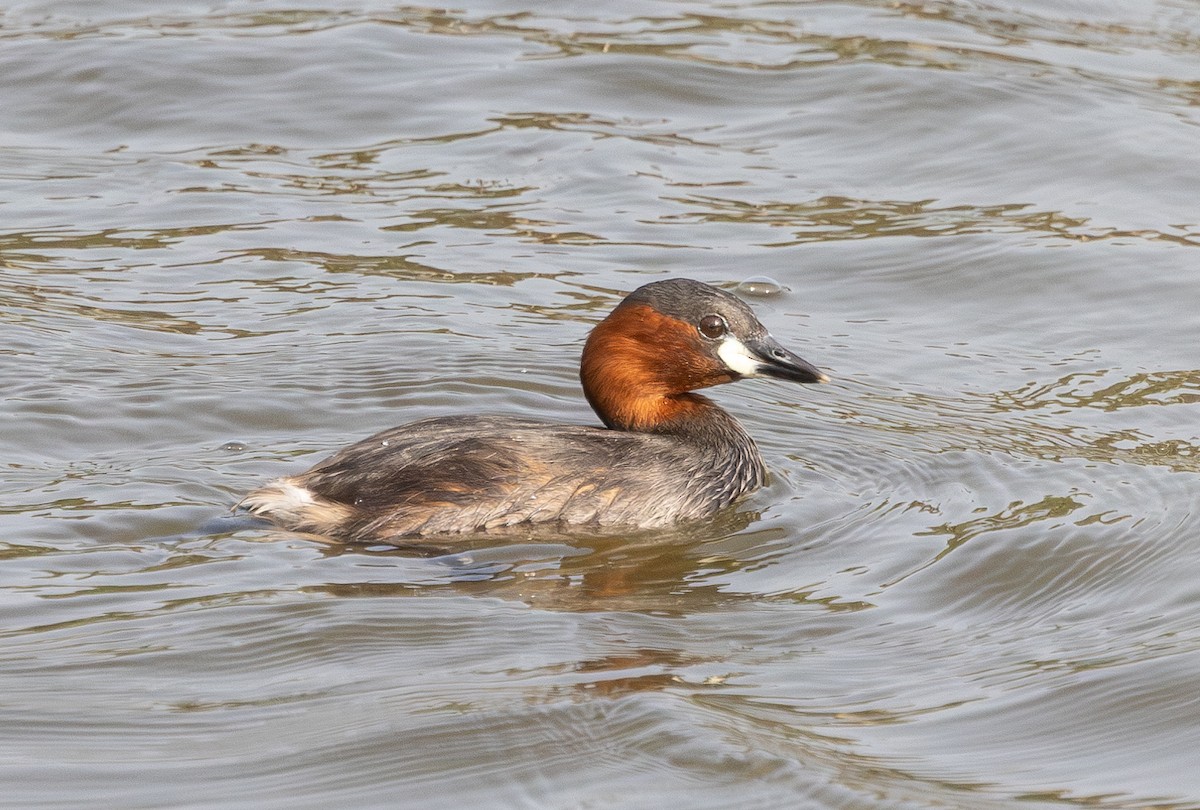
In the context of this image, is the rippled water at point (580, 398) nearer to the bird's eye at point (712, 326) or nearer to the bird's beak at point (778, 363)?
the bird's beak at point (778, 363)

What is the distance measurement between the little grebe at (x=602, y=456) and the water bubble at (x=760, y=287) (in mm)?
1932

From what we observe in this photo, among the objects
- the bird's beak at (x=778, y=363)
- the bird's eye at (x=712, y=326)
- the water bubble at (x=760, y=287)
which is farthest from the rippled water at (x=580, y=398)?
the bird's eye at (x=712, y=326)

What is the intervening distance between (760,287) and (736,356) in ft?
7.40

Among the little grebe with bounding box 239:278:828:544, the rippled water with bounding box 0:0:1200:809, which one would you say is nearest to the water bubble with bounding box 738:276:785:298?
the rippled water with bounding box 0:0:1200:809

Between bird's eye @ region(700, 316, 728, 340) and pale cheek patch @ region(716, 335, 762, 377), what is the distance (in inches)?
1.4

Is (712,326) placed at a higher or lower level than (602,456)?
higher

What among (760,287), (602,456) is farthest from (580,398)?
(760,287)

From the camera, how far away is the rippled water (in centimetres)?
513

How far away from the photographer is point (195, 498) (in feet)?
23.0

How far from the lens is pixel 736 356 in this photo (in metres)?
7.34

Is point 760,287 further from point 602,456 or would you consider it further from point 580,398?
point 602,456

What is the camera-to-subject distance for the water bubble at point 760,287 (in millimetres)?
9484

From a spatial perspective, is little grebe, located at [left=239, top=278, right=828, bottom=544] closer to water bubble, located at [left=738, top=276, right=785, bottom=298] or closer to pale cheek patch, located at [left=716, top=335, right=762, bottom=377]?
pale cheek patch, located at [left=716, top=335, right=762, bottom=377]

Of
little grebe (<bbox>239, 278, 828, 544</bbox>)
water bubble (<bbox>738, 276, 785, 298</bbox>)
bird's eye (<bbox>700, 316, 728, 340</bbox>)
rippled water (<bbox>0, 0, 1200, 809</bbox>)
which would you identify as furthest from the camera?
water bubble (<bbox>738, 276, 785, 298</bbox>)
